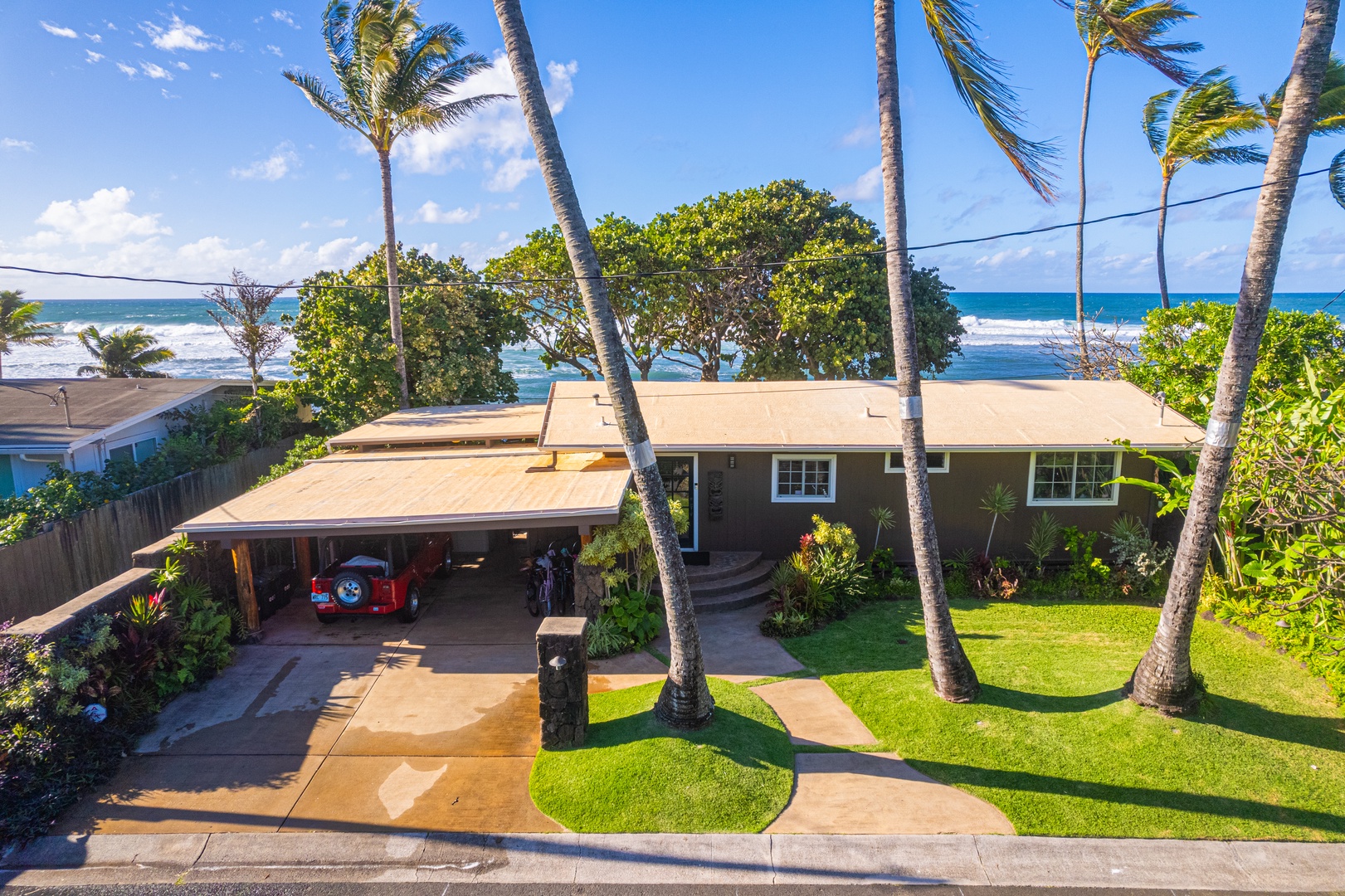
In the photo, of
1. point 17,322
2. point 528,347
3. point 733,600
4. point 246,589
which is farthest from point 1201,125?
point 17,322

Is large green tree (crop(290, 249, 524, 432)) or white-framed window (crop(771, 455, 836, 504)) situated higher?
large green tree (crop(290, 249, 524, 432))

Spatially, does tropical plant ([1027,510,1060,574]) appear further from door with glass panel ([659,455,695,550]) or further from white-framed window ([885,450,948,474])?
door with glass panel ([659,455,695,550])

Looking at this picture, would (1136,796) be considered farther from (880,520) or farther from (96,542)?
(96,542)

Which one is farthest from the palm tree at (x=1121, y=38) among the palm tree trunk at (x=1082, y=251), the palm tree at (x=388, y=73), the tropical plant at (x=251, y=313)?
the tropical plant at (x=251, y=313)

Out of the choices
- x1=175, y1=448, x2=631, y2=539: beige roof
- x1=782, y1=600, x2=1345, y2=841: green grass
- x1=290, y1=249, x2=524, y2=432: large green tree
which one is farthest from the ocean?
x1=782, y1=600, x2=1345, y2=841: green grass

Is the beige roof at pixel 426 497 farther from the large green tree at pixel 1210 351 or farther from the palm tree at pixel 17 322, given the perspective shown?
the palm tree at pixel 17 322

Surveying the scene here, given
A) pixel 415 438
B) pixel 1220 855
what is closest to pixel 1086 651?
pixel 1220 855
